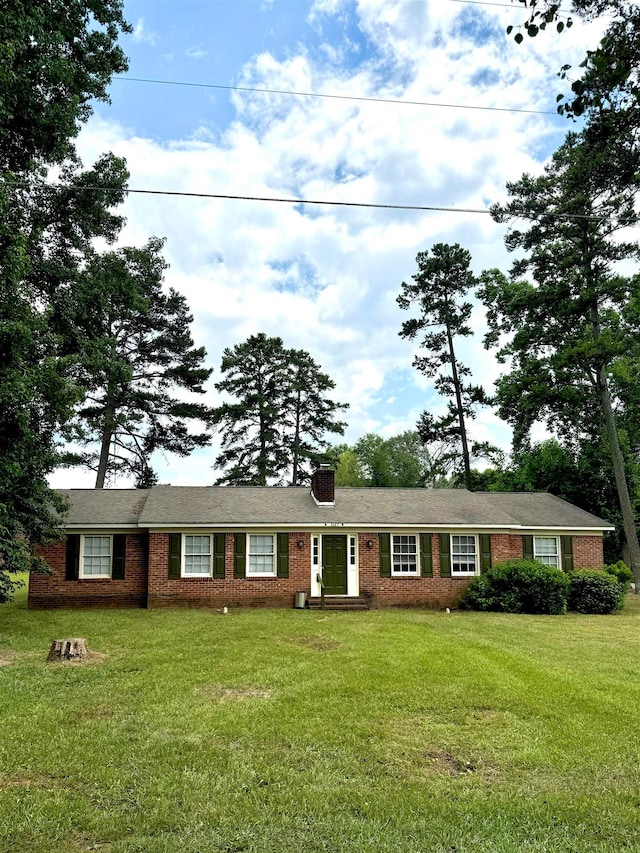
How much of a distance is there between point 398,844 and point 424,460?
5651 centimetres

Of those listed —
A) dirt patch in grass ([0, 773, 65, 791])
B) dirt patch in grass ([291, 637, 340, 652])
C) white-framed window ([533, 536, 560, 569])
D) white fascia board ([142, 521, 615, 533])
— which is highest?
white fascia board ([142, 521, 615, 533])

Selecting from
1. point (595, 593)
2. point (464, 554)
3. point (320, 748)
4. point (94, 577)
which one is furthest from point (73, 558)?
point (595, 593)

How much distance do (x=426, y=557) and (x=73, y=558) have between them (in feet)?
36.3

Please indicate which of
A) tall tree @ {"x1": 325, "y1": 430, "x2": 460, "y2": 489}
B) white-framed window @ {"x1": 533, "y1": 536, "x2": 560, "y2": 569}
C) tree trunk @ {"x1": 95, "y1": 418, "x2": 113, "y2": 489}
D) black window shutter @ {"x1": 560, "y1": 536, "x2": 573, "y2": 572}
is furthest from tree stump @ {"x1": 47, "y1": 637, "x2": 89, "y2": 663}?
tall tree @ {"x1": 325, "y1": 430, "x2": 460, "y2": 489}

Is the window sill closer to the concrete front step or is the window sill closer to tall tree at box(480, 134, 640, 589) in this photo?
the concrete front step

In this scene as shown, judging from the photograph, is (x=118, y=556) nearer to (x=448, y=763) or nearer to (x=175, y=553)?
(x=175, y=553)

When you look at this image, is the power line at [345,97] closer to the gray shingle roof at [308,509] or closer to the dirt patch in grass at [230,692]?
the dirt patch in grass at [230,692]

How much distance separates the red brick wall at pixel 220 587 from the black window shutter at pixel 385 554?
2.37 m

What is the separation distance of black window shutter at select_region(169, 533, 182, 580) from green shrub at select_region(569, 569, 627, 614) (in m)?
12.2

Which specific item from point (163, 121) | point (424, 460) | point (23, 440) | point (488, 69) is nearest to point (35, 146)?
point (163, 121)

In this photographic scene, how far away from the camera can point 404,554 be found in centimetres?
1817

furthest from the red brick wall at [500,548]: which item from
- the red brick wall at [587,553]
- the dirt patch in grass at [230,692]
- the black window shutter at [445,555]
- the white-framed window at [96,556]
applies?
the dirt patch in grass at [230,692]

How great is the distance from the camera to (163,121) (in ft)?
34.7

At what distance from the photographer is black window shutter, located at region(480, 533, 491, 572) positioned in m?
18.3
